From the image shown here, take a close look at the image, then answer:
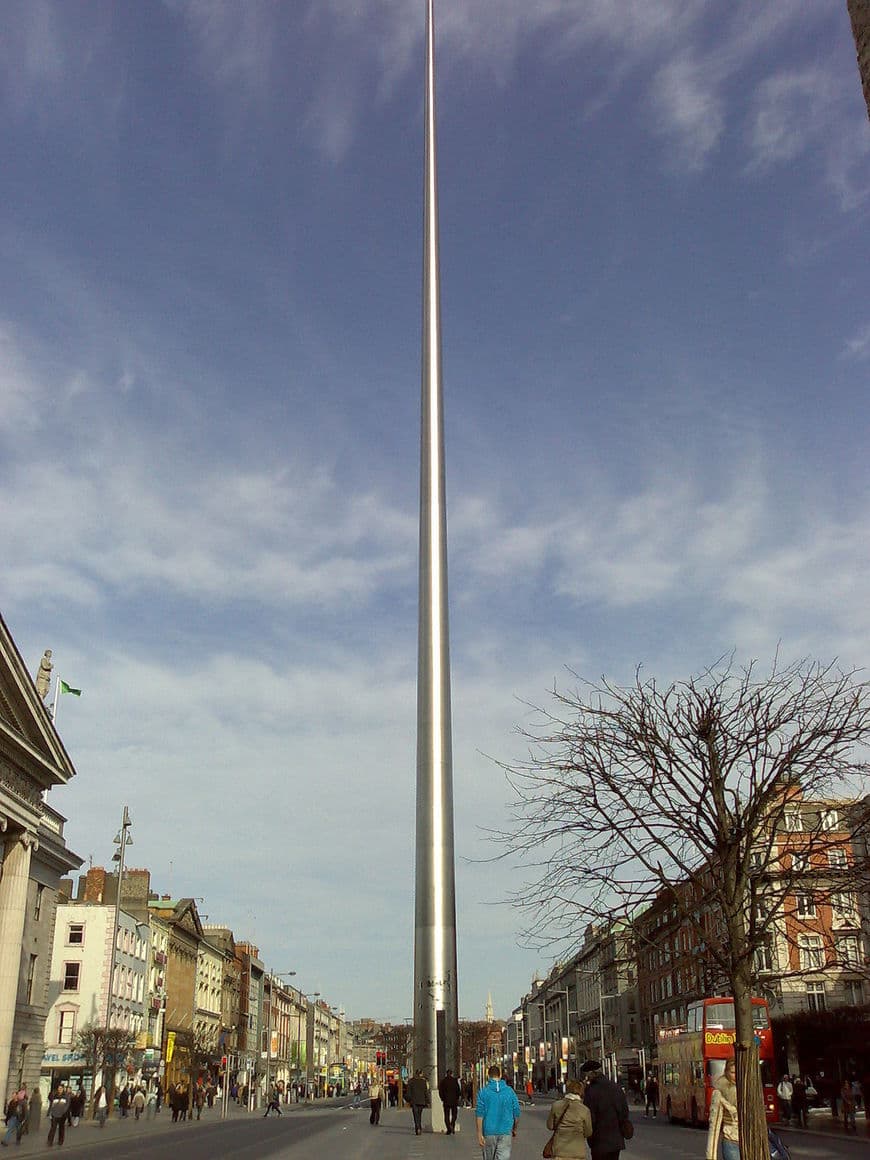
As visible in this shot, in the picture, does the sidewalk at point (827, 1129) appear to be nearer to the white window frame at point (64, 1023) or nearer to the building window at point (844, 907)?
the building window at point (844, 907)

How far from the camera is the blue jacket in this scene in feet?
58.4

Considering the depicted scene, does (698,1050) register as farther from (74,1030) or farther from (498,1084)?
(74,1030)

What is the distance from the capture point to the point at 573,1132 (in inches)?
552

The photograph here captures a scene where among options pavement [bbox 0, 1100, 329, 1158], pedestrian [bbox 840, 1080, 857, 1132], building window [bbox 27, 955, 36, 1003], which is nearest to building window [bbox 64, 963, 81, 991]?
pavement [bbox 0, 1100, 329, 1158]

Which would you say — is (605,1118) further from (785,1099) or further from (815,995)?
(815,995)

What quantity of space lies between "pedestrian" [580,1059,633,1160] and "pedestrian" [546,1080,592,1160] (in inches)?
30.7

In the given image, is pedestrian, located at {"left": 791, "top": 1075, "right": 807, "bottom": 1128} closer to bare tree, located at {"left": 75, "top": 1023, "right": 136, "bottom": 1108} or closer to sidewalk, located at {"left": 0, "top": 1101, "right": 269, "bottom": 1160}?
sidewalk, located at {"left": 0, "top": 1101, "right": 269, "bottom": 1160}

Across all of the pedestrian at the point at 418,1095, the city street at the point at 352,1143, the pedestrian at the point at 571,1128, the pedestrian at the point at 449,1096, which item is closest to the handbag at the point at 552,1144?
the pedestrian at the point at 571,1128

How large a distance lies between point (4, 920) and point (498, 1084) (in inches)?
1370

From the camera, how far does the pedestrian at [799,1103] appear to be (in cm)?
4838

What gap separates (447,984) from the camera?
42.7 metres

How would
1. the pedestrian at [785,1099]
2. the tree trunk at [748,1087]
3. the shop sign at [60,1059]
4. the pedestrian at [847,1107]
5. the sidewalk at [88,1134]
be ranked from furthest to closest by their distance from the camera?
the shop sign at [60,1059]
the pedestrian at [785,1099]
the pedestrian at [847,1107]
the sidewalk at [88,1134]
the tree trunk at [748,1087]

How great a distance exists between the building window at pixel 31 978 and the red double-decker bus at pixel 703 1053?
32.3m

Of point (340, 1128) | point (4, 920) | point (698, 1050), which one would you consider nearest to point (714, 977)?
point (698, 1050)
